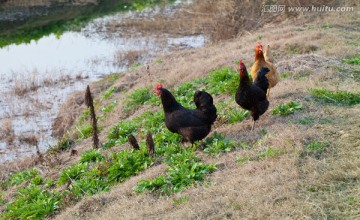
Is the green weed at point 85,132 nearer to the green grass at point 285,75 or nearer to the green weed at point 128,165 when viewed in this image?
the green weed at point 128,165

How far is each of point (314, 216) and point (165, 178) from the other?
2.32m

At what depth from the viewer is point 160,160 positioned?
6.80 m

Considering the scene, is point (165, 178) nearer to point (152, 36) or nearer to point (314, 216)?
point (314, 216)

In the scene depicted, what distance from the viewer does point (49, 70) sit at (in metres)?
18.0

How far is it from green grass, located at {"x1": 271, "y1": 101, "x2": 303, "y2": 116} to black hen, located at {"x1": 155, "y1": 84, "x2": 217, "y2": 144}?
4.29 feet

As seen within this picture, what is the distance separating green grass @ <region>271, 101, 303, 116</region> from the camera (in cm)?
723

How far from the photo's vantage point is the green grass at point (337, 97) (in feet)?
24.3

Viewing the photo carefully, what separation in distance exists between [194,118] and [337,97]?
2.86 metres

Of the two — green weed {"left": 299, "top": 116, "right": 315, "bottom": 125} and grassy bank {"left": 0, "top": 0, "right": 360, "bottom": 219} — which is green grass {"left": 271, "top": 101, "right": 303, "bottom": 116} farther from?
green weed {"left": 299, "top": 116, "right": 315, "bottom": 125}

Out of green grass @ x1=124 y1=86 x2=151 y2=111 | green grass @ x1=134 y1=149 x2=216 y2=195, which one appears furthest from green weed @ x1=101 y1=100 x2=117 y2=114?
green grass @ x1=134 y1=149 x2=216 y2=195

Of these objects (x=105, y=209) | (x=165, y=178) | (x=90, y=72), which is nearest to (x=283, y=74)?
(x=165, y=178)

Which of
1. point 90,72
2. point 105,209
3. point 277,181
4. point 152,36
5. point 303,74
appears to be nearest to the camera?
point 277,181

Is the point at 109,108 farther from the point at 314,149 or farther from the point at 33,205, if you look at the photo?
the point at 314,149

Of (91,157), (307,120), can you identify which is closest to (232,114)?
(307,120)
